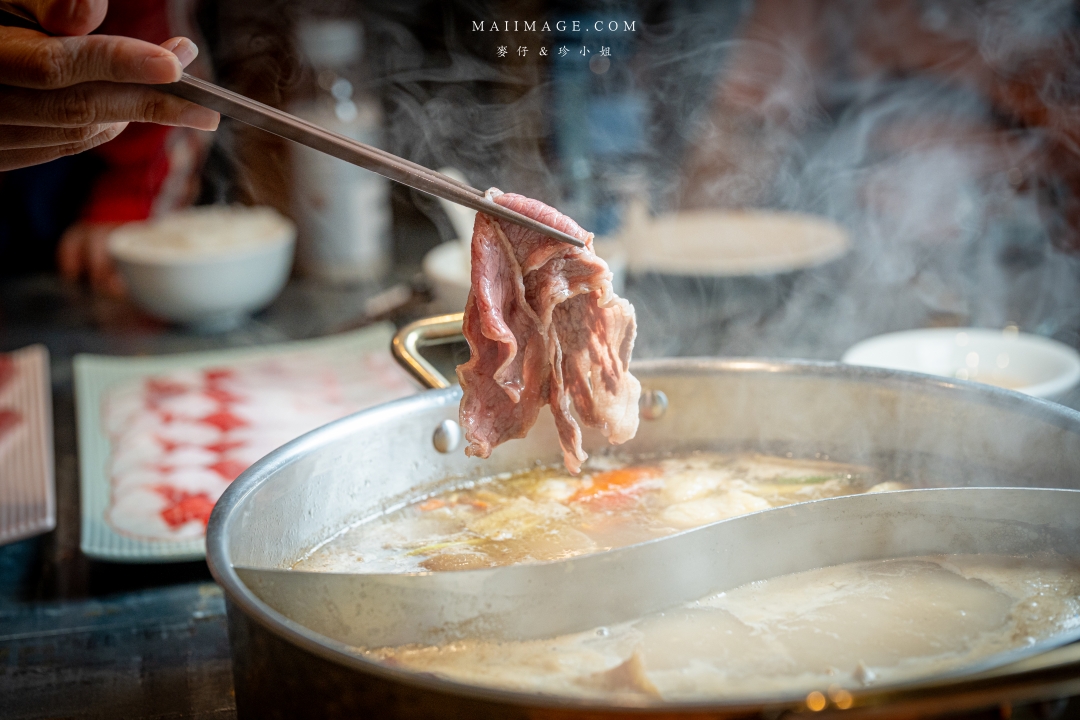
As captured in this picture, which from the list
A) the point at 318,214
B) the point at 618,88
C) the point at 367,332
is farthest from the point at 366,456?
the point at 618,88

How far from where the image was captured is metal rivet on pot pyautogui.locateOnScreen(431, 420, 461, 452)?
189 centimetres

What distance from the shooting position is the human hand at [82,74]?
3.96 feet

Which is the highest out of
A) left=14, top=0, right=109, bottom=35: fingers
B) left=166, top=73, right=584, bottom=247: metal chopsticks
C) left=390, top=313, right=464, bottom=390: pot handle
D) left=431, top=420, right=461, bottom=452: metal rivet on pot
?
left=14, top=0, right=109, bottom=35: fingers

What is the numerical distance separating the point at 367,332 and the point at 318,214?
0.91m

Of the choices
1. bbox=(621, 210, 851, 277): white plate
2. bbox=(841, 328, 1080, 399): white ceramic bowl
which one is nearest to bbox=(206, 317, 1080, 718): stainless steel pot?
bbox=(841, 328, 1080, 399): white ceramic bowl

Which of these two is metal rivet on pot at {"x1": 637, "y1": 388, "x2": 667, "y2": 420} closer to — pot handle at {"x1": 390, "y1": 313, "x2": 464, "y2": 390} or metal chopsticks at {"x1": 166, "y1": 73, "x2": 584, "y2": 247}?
pot handle at {"x1": 390, "y1": 313, "x2": 464, "y2": 390}

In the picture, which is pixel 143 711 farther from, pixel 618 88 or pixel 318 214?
pixel 618 88

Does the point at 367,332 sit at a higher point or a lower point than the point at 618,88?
lower

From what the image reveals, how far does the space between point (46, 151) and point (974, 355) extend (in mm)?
2346

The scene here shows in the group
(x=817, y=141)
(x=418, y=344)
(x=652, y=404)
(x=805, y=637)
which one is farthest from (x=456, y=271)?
(x=817, y=141)

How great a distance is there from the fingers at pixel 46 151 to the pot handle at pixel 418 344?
2.13 feet

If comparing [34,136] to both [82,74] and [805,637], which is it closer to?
[82,74]

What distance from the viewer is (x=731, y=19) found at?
5.53m

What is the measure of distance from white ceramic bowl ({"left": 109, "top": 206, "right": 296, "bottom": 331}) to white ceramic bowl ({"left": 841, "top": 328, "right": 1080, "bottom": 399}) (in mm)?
2327
